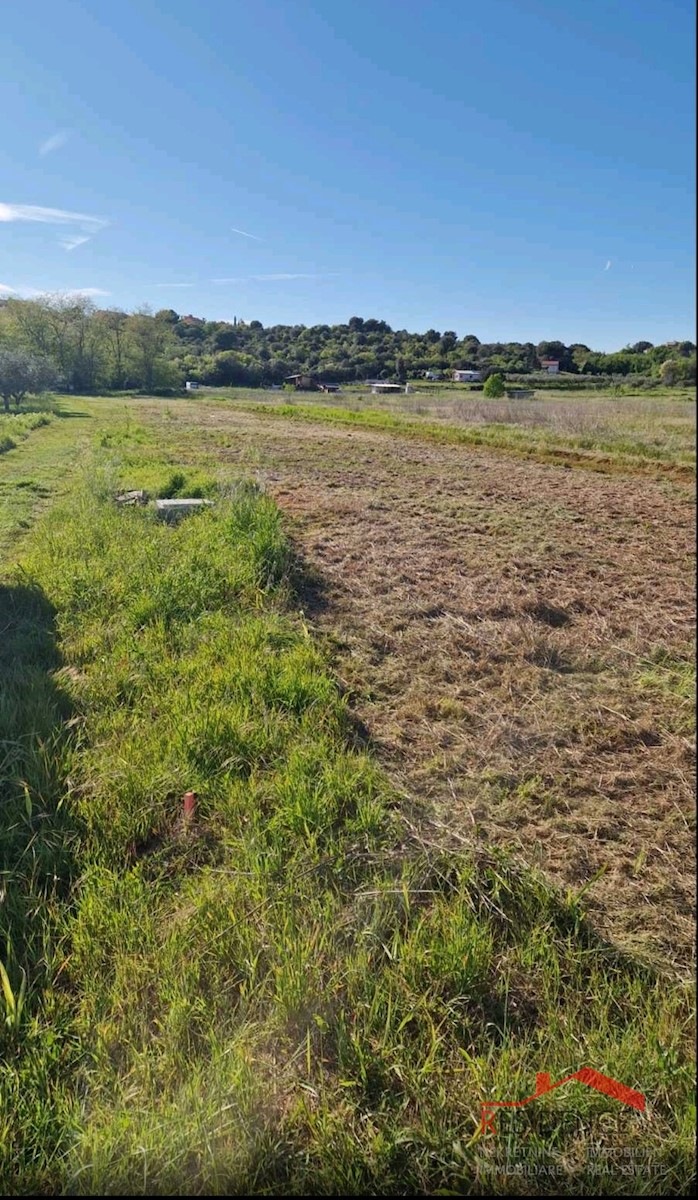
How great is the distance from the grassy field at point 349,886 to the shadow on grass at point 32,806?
2 centimetres

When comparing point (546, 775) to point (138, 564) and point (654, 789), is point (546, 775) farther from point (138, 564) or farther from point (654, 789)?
point (138, 564)

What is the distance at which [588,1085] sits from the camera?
1.45 meters

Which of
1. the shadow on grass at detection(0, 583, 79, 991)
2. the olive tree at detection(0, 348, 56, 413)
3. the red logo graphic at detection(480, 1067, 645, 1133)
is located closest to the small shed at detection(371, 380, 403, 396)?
the shadow on grass at detection(0, 583, 79, 991)

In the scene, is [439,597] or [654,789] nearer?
[654,789]

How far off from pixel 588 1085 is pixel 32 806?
242 centimetres

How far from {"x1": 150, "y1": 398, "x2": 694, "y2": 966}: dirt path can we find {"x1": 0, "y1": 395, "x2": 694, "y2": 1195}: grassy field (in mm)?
21

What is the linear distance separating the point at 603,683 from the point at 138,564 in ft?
14.4

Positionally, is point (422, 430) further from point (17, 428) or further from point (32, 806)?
point (32, 806)

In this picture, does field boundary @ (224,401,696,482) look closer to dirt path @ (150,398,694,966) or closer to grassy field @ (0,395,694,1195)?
dirt path @ (150,398,694,966)

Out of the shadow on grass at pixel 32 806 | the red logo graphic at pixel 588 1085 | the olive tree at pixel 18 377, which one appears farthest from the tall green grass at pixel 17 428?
the red logo graphic at pixel 588 1085

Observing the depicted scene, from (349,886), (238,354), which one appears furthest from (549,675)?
(238,354)

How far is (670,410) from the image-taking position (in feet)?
3.02

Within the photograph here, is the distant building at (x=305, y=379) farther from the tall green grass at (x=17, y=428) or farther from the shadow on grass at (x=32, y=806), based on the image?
the tall green grass at (x=17, y=428)

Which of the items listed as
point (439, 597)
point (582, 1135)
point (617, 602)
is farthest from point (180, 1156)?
point (439, 597)
